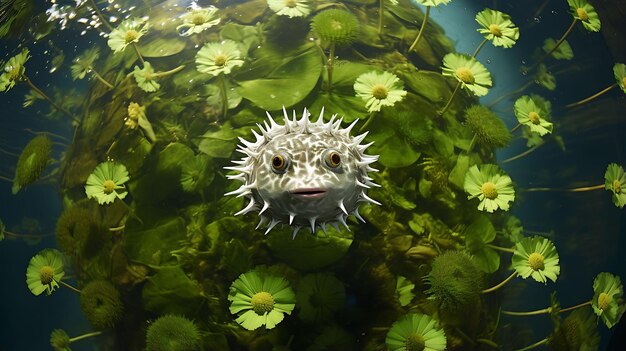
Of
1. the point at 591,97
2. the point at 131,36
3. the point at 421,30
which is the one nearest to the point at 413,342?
the point at 421,30

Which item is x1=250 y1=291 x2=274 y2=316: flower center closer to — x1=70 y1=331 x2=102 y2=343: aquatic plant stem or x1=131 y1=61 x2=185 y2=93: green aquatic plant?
x1=70 y1=331 x2=102 y2=343: aquatic plant stem

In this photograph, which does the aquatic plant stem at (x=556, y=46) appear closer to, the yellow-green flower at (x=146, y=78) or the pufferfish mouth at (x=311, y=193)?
the pufferfish mouth at (x=311, y=193)

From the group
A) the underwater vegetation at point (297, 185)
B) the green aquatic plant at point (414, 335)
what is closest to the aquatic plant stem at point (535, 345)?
the underwater vegetation at point (297, 185)

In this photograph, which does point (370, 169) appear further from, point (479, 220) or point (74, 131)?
point (74, 131)

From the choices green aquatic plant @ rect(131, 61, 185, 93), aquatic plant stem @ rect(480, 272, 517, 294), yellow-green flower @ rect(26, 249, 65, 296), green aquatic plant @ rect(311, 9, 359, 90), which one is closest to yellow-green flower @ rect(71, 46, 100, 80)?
green aquatic plant @ rect(131, 61, 185, 93)

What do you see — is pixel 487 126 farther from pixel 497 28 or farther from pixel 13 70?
pixel 13 70
